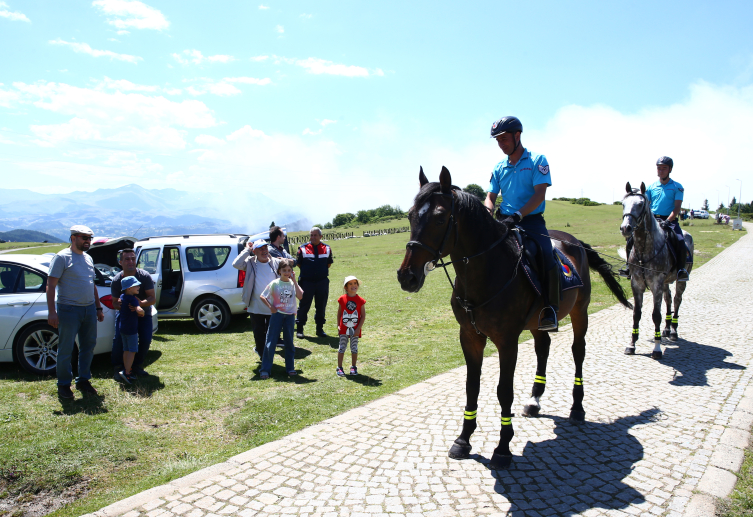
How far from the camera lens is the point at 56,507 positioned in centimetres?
353

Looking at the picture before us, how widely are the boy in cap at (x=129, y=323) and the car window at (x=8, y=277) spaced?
5.88 ft

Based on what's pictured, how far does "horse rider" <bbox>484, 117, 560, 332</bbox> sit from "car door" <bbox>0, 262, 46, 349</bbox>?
721 centimetres

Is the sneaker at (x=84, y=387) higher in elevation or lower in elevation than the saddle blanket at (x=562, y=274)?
lower

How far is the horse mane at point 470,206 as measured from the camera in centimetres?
360

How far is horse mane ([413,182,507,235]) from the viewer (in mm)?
3600

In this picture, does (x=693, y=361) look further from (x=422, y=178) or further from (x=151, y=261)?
(x=151, y=261)

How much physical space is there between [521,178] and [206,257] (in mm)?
8362

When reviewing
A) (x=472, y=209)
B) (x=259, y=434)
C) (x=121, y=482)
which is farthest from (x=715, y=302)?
(x=121, y=482)

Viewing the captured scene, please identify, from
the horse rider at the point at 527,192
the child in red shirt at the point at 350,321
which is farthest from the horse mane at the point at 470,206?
the child in red shirt at the point at 350,321

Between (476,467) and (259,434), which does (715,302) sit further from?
(259,434)

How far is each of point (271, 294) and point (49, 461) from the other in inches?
141

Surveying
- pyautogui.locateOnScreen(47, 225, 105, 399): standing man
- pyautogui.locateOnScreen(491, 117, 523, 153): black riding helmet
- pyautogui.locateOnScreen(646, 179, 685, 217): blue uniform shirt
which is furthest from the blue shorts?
pyautogui.locateOnScreen(646, 179, 685, 217): blue uniform shirt

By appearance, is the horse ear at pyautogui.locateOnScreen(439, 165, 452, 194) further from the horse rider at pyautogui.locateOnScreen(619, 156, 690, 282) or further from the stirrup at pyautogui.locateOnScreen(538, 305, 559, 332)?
the horse rider at pyautogui.locateOnScreen(619, 156, 690, 282)

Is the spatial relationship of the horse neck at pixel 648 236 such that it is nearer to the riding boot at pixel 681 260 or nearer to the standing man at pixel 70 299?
the riding boot at pixel 681 260
